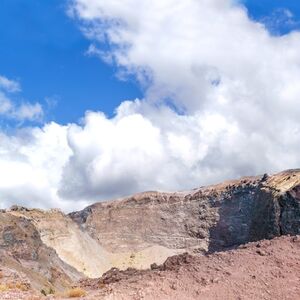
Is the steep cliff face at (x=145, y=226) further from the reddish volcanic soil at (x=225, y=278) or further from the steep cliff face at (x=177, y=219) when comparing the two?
the reddish volcanic soil at (x=225, y=278)

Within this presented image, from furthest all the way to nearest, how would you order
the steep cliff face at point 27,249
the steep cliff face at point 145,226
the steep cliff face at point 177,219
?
the steep cliff face at point 177,219 < the steep cliff face at point 145,226 < the steep cliff face at point 27,249

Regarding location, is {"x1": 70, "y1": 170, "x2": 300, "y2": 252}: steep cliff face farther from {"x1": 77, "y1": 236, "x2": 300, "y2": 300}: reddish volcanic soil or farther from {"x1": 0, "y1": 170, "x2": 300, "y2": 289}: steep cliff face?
{"x1": 77, "y1": 236, "x2": 300, "y2": 300}: reddish volcanic soil

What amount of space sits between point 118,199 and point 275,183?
67779 millimetres

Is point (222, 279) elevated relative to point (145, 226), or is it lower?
lower

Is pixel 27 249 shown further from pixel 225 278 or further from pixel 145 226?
pixel 145 226

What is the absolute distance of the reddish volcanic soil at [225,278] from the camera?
17922mm

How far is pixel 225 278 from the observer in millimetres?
18562

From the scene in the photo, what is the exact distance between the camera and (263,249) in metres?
20.3

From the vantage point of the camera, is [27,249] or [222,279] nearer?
[222,279]

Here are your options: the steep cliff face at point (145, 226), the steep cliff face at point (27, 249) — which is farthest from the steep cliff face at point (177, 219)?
the steep cliff face at point (27, 249)

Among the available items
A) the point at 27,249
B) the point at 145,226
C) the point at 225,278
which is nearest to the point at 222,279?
the point at 225,278

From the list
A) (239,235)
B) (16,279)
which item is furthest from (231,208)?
(16,279)

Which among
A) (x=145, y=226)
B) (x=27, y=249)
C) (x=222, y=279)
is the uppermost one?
(x=145, y=226)

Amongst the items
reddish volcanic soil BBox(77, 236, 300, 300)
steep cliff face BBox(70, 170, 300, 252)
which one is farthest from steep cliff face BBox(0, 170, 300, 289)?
reddish volcanic soil BBox(77, 236, 300, 300)
